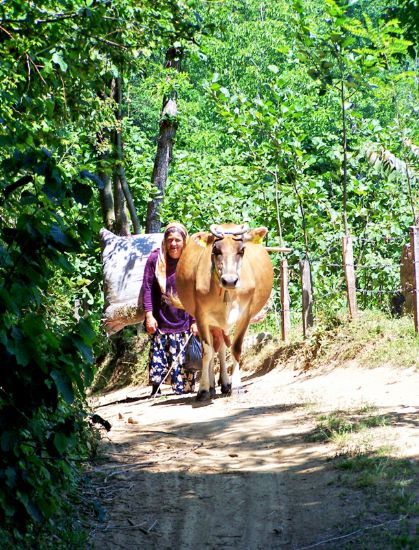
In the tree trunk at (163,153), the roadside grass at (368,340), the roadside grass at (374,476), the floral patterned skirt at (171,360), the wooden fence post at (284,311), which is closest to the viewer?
the roadside grass at (374,476)

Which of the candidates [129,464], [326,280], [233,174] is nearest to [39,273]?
[129,464]

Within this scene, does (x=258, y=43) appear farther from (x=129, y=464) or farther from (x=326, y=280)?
(x=129, y=464)

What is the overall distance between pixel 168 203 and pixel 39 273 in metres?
11.7

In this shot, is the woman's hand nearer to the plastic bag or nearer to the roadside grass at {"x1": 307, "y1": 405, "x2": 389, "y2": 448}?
the plastic bag

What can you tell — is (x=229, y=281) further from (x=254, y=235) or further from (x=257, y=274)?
(x=257, y=274)

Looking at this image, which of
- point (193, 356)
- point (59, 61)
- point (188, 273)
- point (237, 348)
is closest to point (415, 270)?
point (237, 348)

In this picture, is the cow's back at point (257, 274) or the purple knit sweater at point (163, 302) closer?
the cow's back at point (257, 274)

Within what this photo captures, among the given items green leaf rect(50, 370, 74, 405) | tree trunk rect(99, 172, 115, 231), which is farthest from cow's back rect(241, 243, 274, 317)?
green leaf rect(50, 370, 74, 405)

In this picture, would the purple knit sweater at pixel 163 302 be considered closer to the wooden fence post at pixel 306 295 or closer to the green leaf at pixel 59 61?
the wooden fence post at pixel 306 295

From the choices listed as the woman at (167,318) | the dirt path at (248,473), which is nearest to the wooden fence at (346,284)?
the woman at (167,318)

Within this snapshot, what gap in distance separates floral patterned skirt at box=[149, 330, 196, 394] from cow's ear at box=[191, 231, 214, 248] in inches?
66.5

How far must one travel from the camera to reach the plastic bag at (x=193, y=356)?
1170cm

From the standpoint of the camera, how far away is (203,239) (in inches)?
416

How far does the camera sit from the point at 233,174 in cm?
1644
